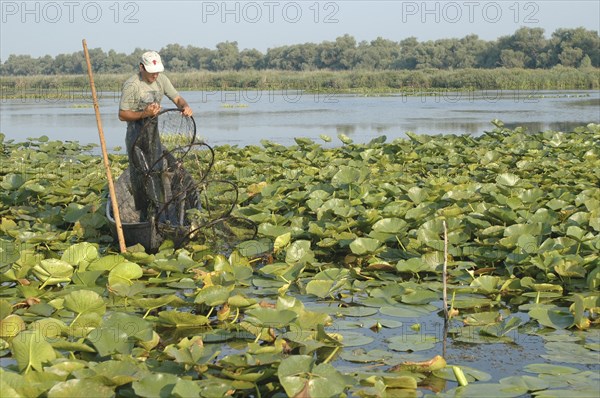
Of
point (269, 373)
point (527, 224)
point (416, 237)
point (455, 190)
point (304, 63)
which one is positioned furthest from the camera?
point (304, 63)

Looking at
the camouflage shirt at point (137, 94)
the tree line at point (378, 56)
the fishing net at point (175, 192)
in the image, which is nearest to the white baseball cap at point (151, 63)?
the camouflage shirt at point (137, 94)

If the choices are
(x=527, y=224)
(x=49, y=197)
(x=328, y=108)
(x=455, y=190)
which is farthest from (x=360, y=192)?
(x=328, y=108)

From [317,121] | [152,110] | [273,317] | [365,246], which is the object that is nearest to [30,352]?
[273,317]

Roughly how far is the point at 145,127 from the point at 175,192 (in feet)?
1.78

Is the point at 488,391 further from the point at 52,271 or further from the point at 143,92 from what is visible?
the point at 143,92

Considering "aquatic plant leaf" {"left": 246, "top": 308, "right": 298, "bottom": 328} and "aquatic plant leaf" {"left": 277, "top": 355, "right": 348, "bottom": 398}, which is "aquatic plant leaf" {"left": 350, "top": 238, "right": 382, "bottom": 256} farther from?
"aquatic plant leaf" {"left": 277, "top": 355, "right": 348, "bottom": 398}

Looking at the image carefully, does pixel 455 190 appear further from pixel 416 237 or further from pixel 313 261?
pixel 313 261

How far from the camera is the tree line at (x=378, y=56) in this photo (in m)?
44.1

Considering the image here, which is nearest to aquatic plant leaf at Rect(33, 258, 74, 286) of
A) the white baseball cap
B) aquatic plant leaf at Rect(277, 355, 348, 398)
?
the white baseball cap

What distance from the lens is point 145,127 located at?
15.6 feet

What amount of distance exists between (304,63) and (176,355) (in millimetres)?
53631

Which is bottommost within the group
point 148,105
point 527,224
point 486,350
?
point 486,350

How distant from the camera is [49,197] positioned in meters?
6.22

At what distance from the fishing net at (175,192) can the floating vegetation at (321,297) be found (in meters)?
0.15
